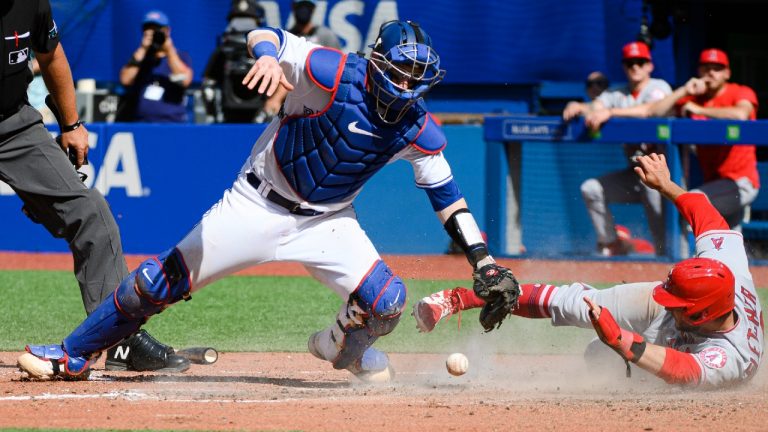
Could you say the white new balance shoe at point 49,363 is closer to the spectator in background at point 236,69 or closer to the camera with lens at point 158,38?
the spectator in background at point 236,69

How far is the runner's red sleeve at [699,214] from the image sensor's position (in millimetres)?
6145

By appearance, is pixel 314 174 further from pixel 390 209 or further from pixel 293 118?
pixel 390 209

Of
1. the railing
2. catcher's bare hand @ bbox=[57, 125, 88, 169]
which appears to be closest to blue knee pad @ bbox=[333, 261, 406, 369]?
Result: catcher's bare hand @ bbox=[57, 125, 88, 169]

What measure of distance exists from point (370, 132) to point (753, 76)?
9.73 m

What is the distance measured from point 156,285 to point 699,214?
2.74m

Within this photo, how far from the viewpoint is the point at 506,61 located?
1341cm

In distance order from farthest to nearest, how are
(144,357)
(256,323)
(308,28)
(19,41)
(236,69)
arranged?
(236,69) < (308,28) < (256,323) < (144,357) < (19,41)

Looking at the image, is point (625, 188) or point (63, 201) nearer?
point (63, 201)

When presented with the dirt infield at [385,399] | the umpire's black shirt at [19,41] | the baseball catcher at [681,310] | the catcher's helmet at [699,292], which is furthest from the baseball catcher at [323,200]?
the umpire's black shirt at [19,41]

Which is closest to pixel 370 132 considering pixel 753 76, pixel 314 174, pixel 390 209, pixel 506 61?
pixel 314 174

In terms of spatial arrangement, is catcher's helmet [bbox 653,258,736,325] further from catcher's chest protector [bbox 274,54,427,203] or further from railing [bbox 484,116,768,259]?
railing [bbox 484,116,768,259]

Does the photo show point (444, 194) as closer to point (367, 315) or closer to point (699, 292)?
point (367, 315)

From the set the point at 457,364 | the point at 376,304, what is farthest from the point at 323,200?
the point at 457,364

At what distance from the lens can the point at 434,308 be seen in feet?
19.7
